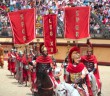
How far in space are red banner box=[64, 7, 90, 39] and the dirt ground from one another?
2502 mm

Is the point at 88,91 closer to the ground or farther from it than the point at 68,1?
closer to the ground

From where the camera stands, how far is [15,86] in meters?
20.1

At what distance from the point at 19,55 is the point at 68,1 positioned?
39.5 ft

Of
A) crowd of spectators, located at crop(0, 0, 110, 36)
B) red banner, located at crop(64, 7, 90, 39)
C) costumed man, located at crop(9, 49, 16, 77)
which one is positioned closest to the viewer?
red banner, located at crop(64, 7, 90, 39)

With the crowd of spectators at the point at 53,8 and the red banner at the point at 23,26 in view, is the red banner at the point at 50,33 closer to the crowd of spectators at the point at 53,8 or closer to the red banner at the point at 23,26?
the red banner at the point at 23,26

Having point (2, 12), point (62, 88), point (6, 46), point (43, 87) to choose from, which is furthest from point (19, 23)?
point (2, 12)

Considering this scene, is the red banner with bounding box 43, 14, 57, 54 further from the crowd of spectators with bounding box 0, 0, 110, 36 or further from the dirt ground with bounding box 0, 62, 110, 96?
the crowd of spectators with bounding box 0, 0, 110, 36

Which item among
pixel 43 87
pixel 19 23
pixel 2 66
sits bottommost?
pixel 2 66

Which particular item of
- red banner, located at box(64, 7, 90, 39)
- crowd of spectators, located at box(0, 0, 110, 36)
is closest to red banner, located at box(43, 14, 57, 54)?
red banner, located at box(64, 7, 90, 39)

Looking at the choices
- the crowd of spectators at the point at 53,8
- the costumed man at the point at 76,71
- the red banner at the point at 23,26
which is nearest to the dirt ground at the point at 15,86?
the red banner at the point at 23,26

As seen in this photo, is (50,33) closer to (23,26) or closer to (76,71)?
(23,26)

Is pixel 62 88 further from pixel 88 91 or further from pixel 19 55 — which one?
pixel 19 55

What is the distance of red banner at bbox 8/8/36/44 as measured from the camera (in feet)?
52.7

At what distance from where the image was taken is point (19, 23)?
16266mm
